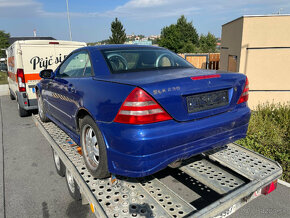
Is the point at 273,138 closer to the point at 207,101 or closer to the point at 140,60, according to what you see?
the point at 207,101

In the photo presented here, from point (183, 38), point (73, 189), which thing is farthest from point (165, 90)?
point (183, 38)

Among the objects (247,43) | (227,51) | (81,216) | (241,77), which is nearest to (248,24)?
(247,43)

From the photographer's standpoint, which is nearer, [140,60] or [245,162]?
[245,162]

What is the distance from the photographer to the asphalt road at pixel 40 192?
282cm

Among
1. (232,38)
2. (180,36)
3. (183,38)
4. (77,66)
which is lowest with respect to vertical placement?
(77,66)

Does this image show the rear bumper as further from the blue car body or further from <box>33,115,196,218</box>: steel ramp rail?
<box>33,115,196,218</box>: steel ramp rail

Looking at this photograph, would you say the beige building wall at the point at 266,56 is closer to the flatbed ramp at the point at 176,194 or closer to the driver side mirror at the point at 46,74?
the flatbed ramp at the point at 176,194

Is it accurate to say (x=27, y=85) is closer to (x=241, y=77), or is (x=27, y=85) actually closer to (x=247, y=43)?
(x=241, y=77)

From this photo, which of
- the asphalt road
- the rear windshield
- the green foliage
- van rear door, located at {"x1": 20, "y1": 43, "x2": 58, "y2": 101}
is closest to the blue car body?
the rear windshield

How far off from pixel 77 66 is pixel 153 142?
6.33 ft

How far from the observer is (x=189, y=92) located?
204 cm

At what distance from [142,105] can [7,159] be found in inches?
151

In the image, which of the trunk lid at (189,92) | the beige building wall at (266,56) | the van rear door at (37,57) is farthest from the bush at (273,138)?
the van rear door at (37,57)

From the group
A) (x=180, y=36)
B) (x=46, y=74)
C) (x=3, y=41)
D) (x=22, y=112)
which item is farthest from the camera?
(x=180, y=36)
